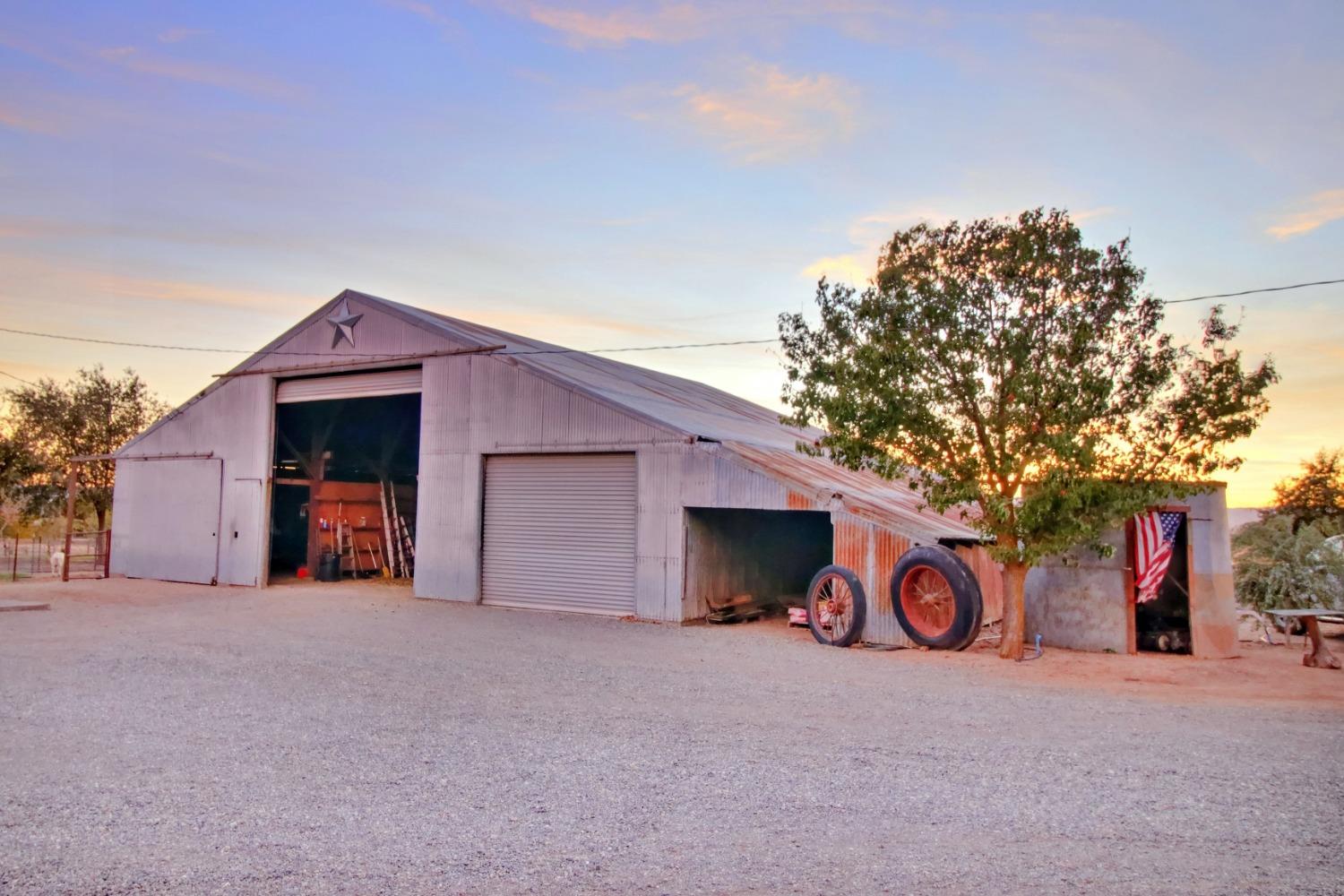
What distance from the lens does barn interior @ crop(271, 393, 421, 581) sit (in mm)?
25266

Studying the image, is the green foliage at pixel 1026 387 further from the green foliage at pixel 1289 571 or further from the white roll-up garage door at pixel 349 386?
the white roll-up garage door at pixel 349 386

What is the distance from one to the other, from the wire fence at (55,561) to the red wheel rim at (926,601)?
2230cm

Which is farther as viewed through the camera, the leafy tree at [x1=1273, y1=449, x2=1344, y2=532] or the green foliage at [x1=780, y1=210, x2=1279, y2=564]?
the leafy tree at [x1=1273, y1=449, x2=1344, y2=532]

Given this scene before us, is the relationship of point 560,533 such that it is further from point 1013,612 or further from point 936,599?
point 1013,612

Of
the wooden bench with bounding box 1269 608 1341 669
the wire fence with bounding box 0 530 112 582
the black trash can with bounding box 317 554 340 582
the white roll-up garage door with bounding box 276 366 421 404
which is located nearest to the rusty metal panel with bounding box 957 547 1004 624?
the wooden bench with bounding box 1269 608 1341 669

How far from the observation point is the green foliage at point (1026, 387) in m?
12.7

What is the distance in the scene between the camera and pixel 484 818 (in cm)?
578

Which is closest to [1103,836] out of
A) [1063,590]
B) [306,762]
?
[306,762]

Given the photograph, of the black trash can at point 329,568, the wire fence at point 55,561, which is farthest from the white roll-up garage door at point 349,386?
the wire fence at point 55,561

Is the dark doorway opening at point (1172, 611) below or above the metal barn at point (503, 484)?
below

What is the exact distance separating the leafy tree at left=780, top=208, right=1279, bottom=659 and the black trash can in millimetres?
16473

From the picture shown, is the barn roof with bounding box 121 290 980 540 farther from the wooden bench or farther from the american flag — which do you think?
the wooden bench

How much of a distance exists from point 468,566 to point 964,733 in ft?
43.7

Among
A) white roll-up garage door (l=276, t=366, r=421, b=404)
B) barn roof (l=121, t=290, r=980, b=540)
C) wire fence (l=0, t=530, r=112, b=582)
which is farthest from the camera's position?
wire fence (l=0, t=530, r=112, b=582)
